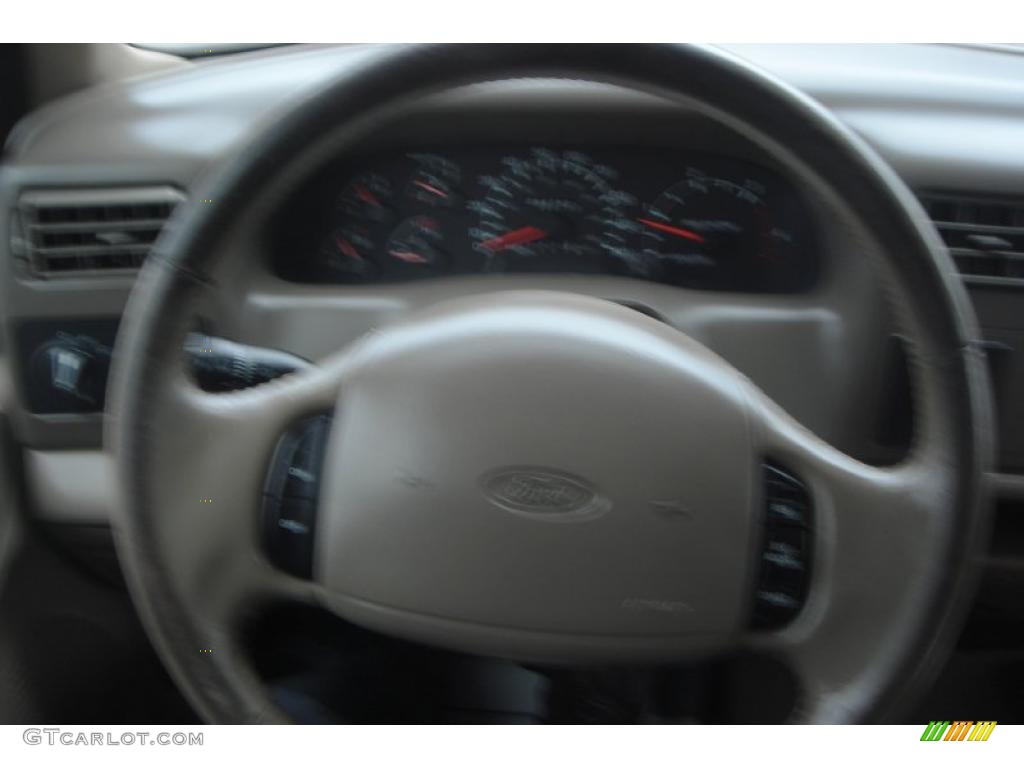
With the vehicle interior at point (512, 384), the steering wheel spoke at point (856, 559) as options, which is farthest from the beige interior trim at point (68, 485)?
the steering wheel spoke at point (856, 559)

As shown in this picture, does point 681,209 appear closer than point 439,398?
No

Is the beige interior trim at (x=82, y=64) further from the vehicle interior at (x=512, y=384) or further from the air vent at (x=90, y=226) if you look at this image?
the air vent at (x=90, y=226)

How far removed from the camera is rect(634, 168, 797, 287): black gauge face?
1.13 metres

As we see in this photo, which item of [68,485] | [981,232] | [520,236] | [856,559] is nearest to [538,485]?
[856,559]

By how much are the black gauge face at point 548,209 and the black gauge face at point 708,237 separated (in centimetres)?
6

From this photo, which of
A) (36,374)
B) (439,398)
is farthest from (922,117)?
(36,374)

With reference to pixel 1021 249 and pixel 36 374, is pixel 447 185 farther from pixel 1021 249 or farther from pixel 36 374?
pixel 1021 249

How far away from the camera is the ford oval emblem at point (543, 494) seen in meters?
0.80

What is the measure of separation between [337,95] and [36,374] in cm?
67

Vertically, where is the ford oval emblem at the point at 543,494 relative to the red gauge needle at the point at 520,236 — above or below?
below

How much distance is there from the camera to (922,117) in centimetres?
108

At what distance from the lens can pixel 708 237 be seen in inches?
44.8

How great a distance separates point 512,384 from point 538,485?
83 millimetres
